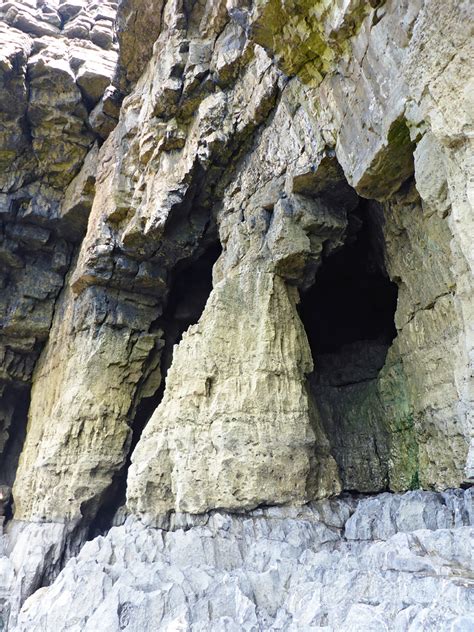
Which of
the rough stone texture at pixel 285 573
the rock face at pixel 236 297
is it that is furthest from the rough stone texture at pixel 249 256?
the rough stone texture at pixel 285 573

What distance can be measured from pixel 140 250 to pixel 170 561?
8.34m

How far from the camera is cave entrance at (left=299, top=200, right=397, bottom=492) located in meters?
10.7

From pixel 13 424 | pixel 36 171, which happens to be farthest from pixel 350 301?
pixel 13 424

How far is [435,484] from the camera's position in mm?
7816

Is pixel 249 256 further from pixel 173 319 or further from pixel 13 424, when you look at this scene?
pixel 13 424

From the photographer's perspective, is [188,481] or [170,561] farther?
[188,481]

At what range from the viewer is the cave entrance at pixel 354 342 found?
10.7 m

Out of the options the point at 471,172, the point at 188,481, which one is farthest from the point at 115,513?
the point at 471,172

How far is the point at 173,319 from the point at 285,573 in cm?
1102

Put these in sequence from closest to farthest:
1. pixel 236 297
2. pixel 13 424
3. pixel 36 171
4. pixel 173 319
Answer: pixel 236 297, pixel 173 319, pixel 36 171, pixel 13 424

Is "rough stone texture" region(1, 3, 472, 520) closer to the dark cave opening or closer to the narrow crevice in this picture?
the dark cave opening

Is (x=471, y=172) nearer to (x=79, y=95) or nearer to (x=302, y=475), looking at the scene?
(x=302, y=475)

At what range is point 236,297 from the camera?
9625 millimetres

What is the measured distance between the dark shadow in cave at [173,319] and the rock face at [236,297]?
0.08 meters
